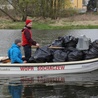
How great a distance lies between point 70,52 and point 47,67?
3.48 ft

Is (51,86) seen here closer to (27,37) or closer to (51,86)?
(51,86)

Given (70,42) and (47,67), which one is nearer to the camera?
(47,67)

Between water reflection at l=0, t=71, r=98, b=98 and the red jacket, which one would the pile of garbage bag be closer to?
the red jacket

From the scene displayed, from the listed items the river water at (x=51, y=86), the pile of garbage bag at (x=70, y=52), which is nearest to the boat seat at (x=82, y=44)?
the pile of garbage bag at (x=70, y=52)

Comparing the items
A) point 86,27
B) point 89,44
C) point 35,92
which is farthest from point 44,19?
point 35,92

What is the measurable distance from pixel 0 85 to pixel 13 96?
62.3 inches

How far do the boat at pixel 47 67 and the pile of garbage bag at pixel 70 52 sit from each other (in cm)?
35

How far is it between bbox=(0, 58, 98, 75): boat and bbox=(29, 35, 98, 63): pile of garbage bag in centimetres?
35

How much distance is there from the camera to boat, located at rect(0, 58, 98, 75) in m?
12.2

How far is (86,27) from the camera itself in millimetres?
41781

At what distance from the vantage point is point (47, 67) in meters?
12.2

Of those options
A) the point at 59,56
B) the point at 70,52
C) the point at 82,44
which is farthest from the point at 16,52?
the point at 82,44

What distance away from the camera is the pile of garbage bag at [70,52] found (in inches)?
500

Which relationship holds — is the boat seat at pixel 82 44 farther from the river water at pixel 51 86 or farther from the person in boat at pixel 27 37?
the person in boat at pixel 27 37
